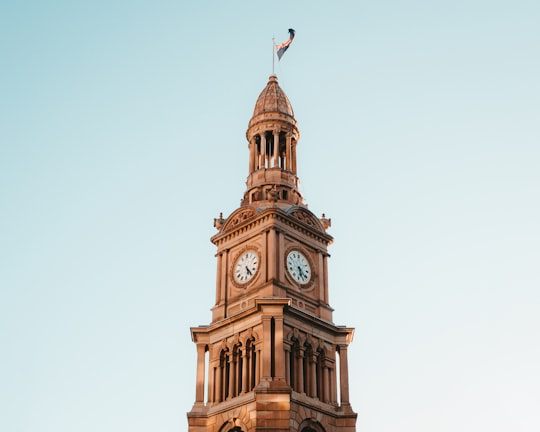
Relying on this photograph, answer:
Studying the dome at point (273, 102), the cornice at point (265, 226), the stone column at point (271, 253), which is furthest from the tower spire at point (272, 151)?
the stone column at point (271, 253)

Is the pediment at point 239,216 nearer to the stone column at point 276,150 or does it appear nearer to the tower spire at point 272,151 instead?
the tower spire at point 272,151

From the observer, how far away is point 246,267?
2552 inches

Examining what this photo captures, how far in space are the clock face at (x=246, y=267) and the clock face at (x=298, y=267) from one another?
2276mm

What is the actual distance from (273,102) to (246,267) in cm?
1415

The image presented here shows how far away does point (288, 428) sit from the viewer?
187 ft

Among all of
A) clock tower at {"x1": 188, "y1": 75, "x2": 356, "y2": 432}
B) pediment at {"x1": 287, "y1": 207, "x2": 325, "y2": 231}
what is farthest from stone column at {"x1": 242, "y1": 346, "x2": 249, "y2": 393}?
pediment at {"x1": 287, "y1": 207, "x2": 325, "y2": 231}

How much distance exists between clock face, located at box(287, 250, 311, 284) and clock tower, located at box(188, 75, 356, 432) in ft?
0.29

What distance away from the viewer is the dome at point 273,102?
71.6m

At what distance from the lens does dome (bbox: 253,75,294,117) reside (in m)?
71.6

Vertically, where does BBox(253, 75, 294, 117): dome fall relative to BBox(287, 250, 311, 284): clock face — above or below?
above

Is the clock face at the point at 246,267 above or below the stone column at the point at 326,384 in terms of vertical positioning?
above

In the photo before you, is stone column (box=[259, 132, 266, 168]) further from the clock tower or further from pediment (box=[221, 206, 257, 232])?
pediment (box=[221, 206, 257, 232])

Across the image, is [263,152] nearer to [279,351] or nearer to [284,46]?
[284,46]

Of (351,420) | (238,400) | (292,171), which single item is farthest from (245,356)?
(292,171)
